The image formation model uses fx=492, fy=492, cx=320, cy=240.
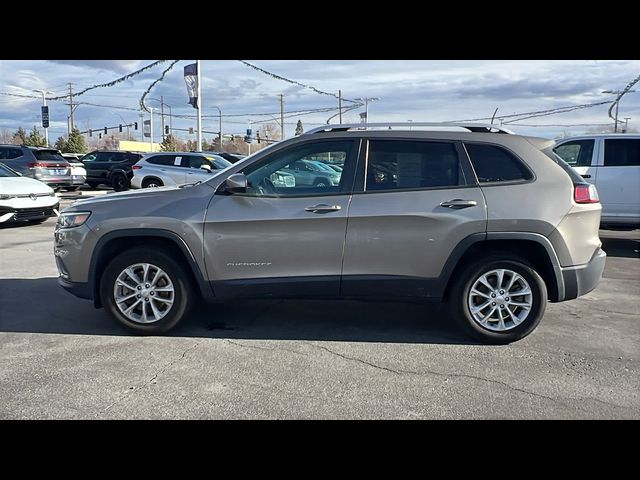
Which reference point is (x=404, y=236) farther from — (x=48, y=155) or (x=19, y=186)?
(x=48, y=155)

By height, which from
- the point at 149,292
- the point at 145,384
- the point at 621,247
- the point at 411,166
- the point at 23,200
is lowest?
the point at 145,384

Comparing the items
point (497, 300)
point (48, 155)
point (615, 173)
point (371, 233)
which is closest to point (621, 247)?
point (615, 173)

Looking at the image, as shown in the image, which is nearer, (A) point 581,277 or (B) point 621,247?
(A) point 581,277

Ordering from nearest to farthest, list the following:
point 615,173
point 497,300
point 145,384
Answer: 1. point 145,384
2. point 497,300
3. point 615,173

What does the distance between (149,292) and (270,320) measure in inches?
47.9

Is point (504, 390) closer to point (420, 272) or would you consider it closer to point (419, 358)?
point (419, 358)

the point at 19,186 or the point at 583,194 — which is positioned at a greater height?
the point at 583,194

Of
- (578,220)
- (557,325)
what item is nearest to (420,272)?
(578,220)

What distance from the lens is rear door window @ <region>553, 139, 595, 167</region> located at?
29.4ft

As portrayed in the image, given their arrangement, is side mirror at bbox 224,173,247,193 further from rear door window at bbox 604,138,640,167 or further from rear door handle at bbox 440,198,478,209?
rear door window at bbox 604,138,640,167

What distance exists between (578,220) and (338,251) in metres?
2.09

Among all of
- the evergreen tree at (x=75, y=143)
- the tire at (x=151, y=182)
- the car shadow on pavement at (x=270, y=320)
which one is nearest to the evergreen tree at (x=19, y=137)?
the evergreen tree at (x=75, y=143)

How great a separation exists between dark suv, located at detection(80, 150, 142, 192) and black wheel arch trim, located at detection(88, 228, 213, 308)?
53.4ft

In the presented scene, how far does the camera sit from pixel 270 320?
16.4ft
